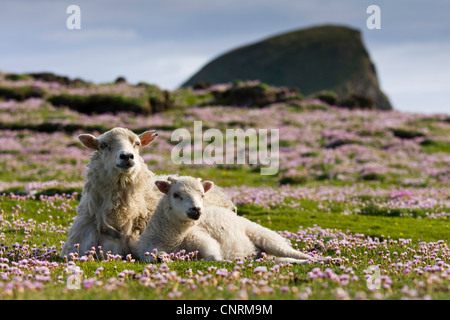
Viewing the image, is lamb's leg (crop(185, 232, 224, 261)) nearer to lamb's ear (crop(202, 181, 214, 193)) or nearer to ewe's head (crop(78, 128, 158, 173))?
lamb's ear (crop(202, 181, 214, 193))

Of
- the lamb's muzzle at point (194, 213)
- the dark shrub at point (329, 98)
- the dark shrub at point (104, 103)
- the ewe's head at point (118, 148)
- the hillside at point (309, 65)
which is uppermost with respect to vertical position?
the hillside at point (309, 65)

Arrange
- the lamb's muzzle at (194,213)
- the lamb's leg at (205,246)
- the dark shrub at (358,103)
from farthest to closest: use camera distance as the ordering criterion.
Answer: the dark shrub at (358,103), the lamb's leg at (205,246), the lamb's muzzle at (194,213)

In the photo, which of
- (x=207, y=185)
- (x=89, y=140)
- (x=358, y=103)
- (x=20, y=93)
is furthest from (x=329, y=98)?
(x=89, y=140)

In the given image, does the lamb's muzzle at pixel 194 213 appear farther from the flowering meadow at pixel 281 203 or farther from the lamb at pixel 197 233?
the flowering meadow at pixel 281 203

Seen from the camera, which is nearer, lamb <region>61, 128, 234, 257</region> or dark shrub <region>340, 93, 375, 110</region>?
lamb <region>61, 128, 234, 257</region>

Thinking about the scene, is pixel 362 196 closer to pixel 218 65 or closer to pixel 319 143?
pixel 319 143

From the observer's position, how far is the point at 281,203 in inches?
762

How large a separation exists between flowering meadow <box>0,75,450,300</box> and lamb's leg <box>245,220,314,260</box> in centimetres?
79

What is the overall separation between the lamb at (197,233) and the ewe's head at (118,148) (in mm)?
675

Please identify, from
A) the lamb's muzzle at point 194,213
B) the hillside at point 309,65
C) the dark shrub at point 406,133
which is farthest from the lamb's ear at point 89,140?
the hillside at point 309,65

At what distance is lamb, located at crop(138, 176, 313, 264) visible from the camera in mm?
10055

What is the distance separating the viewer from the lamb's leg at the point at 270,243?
1091 cm

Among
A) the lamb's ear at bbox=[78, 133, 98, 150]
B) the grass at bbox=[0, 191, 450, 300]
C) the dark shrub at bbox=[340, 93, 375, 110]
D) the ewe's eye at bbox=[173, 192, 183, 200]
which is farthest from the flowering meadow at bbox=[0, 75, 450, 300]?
the dark shrub at bbox=[340, 93, 375, 110]

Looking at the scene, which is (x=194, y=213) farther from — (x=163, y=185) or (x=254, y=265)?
(x=254, y=265)
